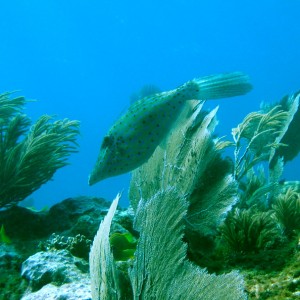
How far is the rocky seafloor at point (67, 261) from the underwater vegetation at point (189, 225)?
0.21 metres

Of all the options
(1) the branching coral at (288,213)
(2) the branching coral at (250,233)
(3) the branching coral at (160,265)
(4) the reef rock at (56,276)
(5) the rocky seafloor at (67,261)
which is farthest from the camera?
(1) the branching coral at (288,213)

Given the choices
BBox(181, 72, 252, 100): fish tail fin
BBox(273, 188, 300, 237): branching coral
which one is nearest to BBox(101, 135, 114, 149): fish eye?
BBox(181, 72, 252, 100): fish tail fin

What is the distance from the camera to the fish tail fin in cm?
296

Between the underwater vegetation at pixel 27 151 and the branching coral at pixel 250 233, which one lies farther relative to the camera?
the underwater vegetation at pixel 27 151

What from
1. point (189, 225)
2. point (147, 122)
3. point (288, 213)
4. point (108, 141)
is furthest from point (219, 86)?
point (288, 213)

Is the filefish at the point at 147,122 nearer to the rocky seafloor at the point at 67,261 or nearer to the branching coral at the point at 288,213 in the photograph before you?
the rocky seafloor at the point at 67,261

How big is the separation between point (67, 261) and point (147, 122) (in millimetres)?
1462

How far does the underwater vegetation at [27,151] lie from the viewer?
4.91 m

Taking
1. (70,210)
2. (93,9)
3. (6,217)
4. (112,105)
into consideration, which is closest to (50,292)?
(70,210)

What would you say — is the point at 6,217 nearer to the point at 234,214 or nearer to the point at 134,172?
the point at 134,172

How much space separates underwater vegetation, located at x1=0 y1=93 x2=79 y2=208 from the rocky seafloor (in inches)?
13.7

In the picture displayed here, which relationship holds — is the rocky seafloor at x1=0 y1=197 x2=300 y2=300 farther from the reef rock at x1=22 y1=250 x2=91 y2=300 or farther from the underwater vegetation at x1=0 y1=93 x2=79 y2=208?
the underwater vegetation at x1=0 y1=93 x2=79 y2=208

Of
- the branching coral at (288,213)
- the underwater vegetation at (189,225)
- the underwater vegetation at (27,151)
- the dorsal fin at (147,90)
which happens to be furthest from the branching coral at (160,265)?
the underwater vegetation at (27,151)

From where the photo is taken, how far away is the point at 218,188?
3.07 metres
